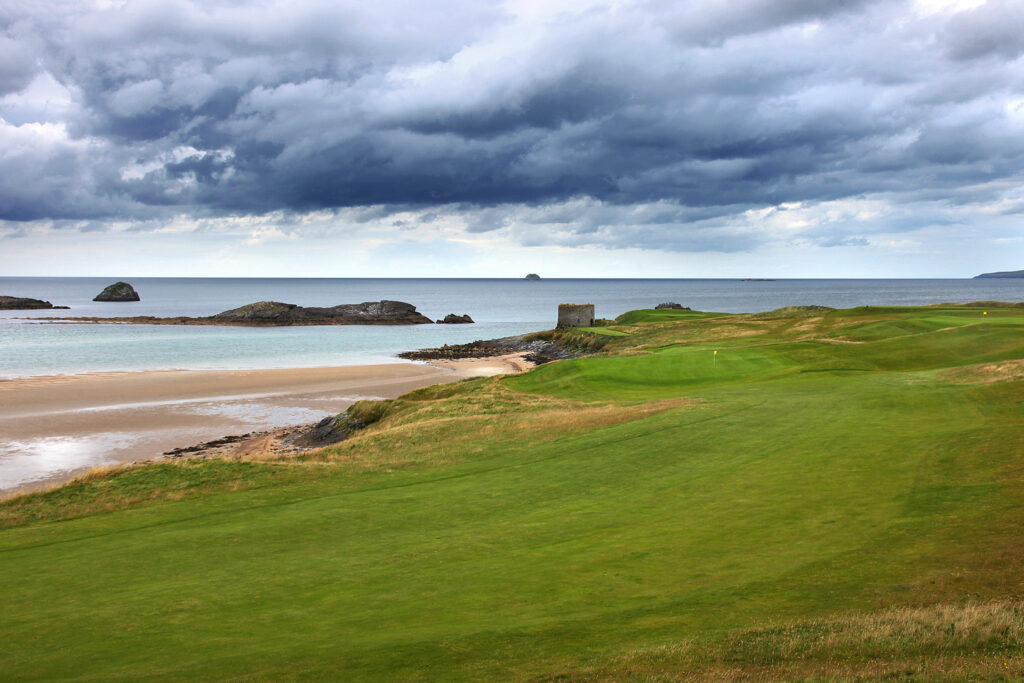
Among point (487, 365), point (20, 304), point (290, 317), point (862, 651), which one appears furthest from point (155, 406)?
point (20, 304)

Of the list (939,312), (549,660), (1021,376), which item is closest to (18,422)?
(549,660)

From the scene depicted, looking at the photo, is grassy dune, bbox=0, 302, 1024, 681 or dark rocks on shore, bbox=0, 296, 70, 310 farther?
dark rocks on shore, bbox=0, 296, 70, 310

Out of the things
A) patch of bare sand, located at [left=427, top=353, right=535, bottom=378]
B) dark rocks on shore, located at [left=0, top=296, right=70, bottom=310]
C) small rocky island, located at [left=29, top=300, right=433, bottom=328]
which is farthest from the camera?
dark rocks on shore, located at [left=0, top=296, right=70, bottom=310]

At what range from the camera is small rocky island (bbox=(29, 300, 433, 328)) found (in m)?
119

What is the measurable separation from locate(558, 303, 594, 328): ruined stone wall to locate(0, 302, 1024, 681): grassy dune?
60.7 meters

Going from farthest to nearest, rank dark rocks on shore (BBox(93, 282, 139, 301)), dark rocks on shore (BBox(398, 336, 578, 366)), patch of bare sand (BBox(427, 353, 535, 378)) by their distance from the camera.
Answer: dark rocks on shore (BBox(93, 282, 139, 301)), dark rocks on shore (BBox(398, 336, 578, 366)), patch of bare sand (BBox(427, 353, 535, 378))

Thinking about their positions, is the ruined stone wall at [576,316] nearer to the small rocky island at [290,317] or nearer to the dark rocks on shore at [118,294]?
the small rocky island at [290,317]

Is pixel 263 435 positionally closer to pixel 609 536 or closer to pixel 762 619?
pixel 609 536

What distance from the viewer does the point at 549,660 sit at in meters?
8.30

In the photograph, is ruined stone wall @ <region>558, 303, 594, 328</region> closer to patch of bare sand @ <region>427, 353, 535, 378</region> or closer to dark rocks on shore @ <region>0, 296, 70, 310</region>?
patch of bare sand @ <region>427, 353, 535, 378</region>

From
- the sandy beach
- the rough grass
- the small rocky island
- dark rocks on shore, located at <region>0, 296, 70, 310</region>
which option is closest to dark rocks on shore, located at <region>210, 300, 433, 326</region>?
the small rocky island

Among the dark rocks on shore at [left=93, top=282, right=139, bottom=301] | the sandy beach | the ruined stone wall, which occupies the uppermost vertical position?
the dark rocks on shore at [left=93, top=282, right=139, bottom=301]

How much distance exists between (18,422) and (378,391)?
855 inches

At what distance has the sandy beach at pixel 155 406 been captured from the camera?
102ft
